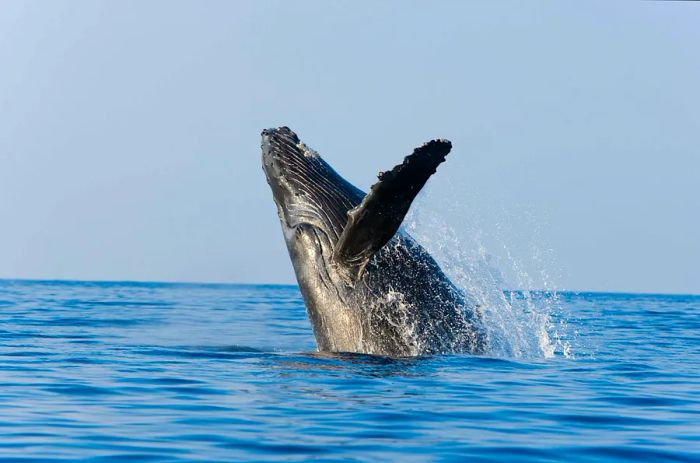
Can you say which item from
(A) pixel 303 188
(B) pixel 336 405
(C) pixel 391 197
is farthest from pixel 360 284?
(B) pixel 336 405

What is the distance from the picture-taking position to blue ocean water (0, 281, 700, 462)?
8883mm

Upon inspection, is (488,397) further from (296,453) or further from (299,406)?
(296,453)

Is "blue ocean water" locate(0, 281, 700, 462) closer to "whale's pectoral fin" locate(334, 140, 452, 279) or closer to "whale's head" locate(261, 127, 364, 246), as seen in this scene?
"whale's pectoral fin" locate(334, 140, 452, 279)

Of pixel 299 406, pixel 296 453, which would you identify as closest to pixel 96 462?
pixel 296 453

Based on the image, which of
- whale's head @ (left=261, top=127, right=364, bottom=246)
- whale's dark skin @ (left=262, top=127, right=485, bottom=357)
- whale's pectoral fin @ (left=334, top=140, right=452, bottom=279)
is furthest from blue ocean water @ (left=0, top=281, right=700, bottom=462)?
whale's head @ (left=261, top=127, right=364, bottom=246)

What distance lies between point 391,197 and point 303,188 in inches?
127

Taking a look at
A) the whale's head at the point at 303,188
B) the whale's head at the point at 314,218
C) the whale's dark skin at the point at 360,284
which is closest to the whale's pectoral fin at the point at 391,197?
the whale's dark skin at the point at 360,284

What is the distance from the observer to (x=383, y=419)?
9.95 m

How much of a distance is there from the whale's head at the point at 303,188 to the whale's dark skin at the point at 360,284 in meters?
0.01

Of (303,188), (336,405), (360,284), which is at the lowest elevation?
(336,405)

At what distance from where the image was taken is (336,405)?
10602mm

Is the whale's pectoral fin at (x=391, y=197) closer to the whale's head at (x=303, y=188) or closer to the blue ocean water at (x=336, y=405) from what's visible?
the blue ocean water at (x=336, y=405)

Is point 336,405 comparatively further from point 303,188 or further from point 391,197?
point 303,188

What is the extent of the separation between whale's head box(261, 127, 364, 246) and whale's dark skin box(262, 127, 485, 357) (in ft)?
0.04
